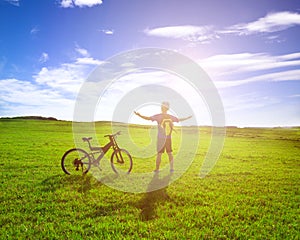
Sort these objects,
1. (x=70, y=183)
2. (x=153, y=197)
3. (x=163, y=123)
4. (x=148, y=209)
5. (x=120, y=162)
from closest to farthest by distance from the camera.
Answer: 1. (x=148, y=209)
2. (x=153, y=197)
3. (x=70, y=183)
4. (x=120, y=162)
5. (x=163, y=123)

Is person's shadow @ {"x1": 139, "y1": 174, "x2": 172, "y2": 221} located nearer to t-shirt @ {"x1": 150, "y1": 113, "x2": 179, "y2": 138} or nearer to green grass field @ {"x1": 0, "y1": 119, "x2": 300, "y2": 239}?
green grass field @ {"x1": 0, "y1": 119, "x2": 300, "y2": 239}

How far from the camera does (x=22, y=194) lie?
9758 millimetres

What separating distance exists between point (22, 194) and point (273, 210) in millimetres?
8541

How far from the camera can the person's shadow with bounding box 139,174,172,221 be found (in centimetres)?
809

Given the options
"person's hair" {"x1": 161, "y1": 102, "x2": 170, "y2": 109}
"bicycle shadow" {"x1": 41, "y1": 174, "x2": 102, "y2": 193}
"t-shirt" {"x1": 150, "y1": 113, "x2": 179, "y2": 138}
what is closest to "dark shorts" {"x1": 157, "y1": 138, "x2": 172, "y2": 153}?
→ "t-shirt" {"x1": 150, "y1": 113, "x2": 179, "y2": 138}

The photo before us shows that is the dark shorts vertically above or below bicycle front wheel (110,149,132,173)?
above

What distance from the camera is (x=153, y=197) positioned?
9.77 meters

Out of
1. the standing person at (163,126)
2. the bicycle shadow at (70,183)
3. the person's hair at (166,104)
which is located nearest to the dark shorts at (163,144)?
the standing person at (163,126)

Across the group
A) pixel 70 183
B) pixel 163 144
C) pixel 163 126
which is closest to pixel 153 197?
pixel 70 183

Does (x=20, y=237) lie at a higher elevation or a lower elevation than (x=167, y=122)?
lower

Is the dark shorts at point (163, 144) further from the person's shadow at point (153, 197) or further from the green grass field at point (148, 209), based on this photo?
the green grass field at point (148, 209)

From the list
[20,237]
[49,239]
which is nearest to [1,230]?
[20,237]

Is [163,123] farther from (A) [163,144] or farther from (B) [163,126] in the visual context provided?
(A) [163,144]

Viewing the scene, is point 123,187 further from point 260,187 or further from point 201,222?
point 260,187
